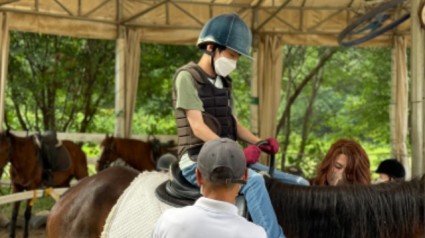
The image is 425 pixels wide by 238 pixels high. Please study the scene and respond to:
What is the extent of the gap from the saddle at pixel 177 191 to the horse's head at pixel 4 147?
5140 mm

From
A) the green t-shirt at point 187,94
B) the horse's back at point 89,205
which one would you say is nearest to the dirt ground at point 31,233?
the horse's back at point 89,205

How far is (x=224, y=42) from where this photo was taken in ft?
10.2

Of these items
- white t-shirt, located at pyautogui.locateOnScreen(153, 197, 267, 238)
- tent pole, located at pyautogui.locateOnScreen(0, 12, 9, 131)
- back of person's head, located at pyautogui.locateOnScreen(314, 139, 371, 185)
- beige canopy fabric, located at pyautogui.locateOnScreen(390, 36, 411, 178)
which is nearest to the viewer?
white t-shirt, located at pyautogui.locateOnScreen(153, 197, 267, 238)

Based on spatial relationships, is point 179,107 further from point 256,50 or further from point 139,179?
point 256,50

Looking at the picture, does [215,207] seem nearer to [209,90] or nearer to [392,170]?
[209,90]

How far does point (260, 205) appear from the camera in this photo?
9.25 feet

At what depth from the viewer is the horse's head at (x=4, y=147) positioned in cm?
798

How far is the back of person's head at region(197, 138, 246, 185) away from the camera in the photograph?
1.86 m

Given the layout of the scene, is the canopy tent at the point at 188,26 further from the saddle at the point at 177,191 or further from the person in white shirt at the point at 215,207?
the person in white shirt at the point at 215,207

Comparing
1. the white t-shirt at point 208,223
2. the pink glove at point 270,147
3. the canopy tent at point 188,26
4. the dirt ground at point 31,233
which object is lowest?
the dirt ground at point 31,233

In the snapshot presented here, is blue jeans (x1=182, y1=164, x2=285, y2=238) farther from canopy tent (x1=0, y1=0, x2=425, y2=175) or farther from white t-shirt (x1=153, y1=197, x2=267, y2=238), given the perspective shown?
canopy tent (x1=0, y1=0, x2=425, y2=175)

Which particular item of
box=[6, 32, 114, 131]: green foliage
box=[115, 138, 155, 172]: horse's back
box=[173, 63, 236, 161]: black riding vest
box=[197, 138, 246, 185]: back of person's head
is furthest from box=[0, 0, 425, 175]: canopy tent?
box=[197, 138, 246, 185]: back of person's head

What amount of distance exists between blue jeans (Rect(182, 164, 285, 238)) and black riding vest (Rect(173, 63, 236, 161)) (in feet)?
1.36

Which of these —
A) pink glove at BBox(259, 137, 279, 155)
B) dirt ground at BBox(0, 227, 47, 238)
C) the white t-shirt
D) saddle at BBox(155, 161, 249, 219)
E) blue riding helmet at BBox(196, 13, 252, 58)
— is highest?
blue riding helmet at BBox(196, 13, 252, 58)
